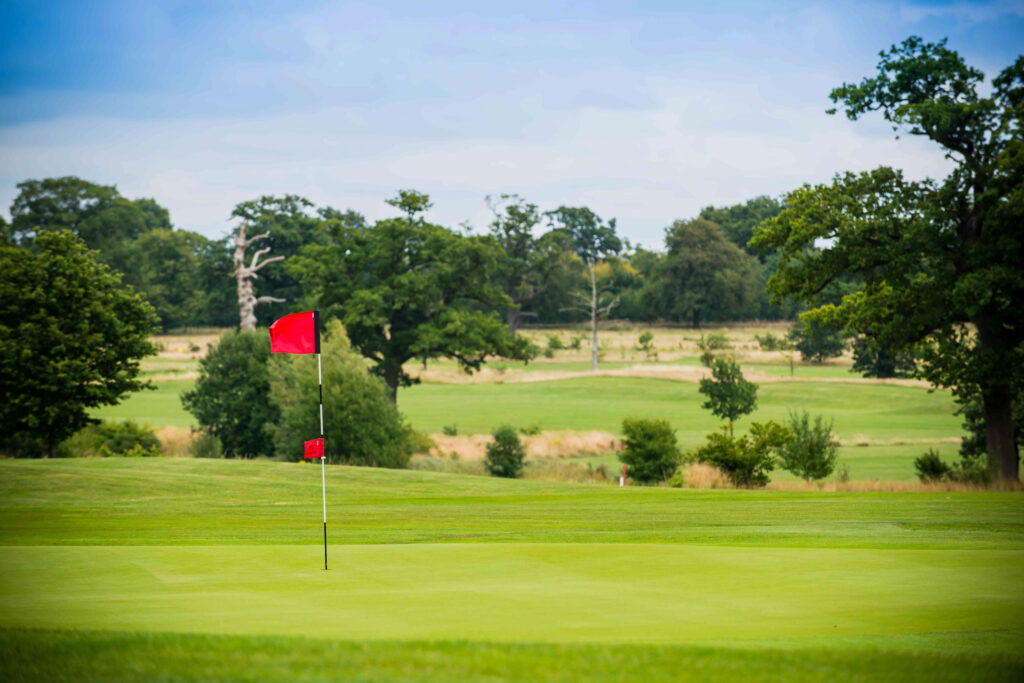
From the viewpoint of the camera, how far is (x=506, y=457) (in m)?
32.6

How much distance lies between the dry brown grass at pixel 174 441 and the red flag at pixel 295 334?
80.7 ft

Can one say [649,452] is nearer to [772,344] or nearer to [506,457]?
[506,457]

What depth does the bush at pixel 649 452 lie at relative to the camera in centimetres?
2967

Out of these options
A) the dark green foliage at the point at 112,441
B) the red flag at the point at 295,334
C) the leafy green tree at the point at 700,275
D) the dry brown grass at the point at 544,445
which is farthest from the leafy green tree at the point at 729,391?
the leafy green tree at the point at 700,275

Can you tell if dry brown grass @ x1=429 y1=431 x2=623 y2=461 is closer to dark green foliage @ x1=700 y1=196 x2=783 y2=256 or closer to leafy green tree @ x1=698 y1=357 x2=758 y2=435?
leafy green tree @ x1=698 y1=357 x2=758 y2=435

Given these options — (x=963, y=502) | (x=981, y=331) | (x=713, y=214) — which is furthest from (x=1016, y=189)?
(x=713, y=214)

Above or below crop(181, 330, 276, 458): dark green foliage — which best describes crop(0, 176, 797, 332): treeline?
above

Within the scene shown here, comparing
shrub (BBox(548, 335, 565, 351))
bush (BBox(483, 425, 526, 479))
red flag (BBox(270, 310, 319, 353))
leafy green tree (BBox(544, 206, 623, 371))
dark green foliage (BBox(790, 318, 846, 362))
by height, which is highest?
leafy green tree (BBox(544, 206, 623, 371))

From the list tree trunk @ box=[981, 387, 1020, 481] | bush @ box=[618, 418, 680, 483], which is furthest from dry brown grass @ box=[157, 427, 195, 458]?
tree trunk @ box=[981, 387, 1020, 481]

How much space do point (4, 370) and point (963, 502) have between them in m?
24.7

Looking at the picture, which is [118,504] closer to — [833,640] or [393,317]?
[833,640]

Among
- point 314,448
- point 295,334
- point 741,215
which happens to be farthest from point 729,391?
point 741,215

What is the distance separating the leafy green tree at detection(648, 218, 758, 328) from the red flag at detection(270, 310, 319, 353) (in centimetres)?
8082

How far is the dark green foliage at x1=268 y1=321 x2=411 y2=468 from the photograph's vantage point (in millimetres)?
30828
